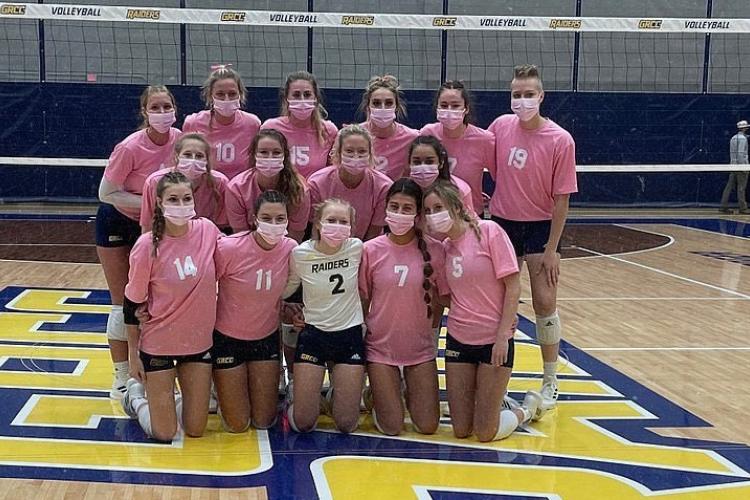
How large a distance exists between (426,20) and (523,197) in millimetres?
8977

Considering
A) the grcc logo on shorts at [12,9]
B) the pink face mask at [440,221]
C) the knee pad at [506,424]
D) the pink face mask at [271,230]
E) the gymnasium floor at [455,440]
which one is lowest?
the gymnasium floor at [455,440]

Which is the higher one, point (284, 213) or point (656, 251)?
point (284, 213)

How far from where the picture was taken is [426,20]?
1327 centimetres

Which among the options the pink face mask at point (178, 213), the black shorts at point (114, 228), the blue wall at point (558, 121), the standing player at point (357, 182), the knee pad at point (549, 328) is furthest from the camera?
the blue wall at point (558, 121)

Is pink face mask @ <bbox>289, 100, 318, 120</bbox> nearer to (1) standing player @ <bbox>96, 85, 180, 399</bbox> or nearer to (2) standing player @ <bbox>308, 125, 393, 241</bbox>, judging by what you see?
→ (2) standing player @ <bbox>308, 125, 393, 241</bbox>

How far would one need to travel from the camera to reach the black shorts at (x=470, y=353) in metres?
4.35

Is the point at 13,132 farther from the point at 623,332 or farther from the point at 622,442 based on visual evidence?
the point at 622,442

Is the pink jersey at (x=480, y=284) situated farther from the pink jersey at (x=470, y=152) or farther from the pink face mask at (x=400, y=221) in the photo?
the pink jersey at (x=470, y=152)

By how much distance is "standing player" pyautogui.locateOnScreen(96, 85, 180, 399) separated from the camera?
4.77 m

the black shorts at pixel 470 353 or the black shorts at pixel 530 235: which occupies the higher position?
the black shorts at pixel 530 235

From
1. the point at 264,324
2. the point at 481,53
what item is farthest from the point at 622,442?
the point at 481,53

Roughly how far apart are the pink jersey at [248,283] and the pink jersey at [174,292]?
0.12m

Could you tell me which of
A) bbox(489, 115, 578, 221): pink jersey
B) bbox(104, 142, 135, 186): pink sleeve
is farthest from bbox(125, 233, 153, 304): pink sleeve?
bbox(489, 115, 578, 221): pink jersey

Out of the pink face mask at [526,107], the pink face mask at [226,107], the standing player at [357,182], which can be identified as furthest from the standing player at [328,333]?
the pink face mask at [526,107]
